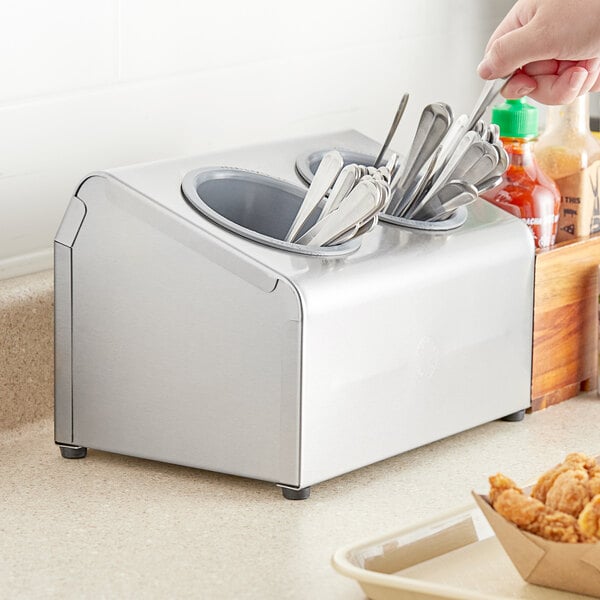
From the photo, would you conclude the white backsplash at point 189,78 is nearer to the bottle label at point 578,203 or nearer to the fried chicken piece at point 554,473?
the bottle label at point 578,203

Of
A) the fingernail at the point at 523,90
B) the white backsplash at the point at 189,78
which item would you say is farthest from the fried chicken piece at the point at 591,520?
the white backsplash at the point at 189,78

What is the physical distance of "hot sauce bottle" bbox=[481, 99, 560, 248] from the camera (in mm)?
1199

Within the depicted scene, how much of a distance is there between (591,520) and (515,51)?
14.7 inches

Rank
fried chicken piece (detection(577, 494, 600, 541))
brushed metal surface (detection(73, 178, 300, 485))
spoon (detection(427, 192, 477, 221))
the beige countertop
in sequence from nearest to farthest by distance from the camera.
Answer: fried chicken piece (detection(577, 494, 600, 541)) < the beige countertop < brushed metal surface (detection(73, 178, 300, 485)) < spoon (detection(427, 192, 477, 221))

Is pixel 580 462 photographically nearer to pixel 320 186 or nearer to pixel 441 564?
pixel 441 564

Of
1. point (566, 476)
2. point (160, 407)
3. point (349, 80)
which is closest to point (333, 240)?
point (160, 407)

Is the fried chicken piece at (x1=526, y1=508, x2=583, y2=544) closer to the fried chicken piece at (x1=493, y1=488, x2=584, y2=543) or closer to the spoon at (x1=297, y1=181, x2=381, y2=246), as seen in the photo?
the fried chicken piece at (x1=493, y1=488, x2=584, y2=543)

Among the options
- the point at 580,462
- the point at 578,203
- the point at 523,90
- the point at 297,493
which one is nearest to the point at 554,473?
the point at 580,462

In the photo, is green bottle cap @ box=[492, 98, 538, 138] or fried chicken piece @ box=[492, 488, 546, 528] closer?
fried chicken piece @ box=[492, 488, 546, 528]

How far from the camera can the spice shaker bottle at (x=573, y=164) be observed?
125 cm

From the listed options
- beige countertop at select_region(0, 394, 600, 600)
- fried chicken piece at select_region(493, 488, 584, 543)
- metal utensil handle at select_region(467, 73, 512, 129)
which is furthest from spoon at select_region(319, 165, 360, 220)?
fried chicken piece at select_region(493, 488, 584, 543)

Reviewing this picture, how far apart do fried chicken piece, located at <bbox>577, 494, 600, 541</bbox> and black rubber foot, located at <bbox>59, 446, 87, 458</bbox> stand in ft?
1.53

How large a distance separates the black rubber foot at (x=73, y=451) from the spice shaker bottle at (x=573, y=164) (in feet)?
1.58

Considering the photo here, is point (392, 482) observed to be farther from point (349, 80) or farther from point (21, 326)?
point (349, 80)
